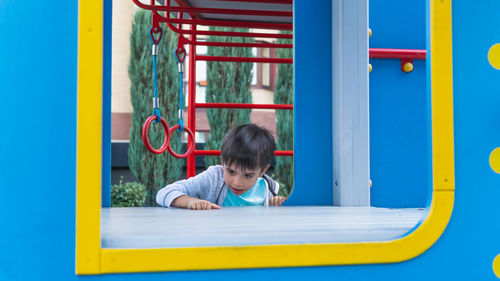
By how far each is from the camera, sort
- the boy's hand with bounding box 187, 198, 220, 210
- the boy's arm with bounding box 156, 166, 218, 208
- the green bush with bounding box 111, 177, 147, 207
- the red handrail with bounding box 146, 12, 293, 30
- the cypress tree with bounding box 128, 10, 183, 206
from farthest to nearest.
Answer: the cypress tree with bounding box 128, 10, 183, 206 < the green bush with bounding box 111, 177, 147, 207 < the red handrail with bounding box 146, 12, 293, 30 < the boy's arm with bounding box 156, 166, 218, 208 < the boy's hand with bounding box 187, 198, 220, 210

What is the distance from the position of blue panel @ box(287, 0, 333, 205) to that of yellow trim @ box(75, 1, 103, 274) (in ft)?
3.62

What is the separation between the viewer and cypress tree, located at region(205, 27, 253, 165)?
7977 millimetres

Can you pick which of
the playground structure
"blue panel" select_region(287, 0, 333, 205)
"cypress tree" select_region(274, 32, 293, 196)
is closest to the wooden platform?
the playground structure

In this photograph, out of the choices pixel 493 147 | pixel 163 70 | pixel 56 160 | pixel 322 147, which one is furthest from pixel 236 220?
pixel 163 70

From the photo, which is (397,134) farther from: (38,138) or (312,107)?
(38,138)

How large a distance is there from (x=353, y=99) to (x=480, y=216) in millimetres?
912

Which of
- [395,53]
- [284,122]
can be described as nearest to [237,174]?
[395,53]

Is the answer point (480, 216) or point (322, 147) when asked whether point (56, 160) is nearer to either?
point (480, 216)

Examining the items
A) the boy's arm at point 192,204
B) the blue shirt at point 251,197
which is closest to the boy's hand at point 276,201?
the blue shirt at point 251,197

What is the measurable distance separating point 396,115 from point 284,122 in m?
5.55

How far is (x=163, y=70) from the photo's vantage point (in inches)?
313

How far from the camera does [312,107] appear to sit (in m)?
1.82

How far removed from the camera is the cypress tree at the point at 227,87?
26.2ft

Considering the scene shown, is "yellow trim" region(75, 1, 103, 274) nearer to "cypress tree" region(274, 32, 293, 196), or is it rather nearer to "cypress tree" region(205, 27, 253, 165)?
"cypress tree" region(274, 32, 293, 196)
